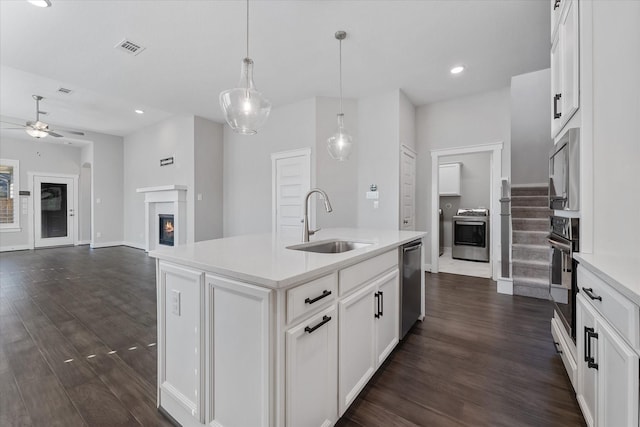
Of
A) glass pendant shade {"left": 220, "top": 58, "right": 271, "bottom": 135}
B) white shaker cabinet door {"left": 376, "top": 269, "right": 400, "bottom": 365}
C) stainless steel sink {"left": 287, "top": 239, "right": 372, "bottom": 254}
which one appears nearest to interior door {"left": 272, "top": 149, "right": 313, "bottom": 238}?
stainless steel sink {"left": 287, "top": 239, "right": 372, "bottom": 254}

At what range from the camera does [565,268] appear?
1.73 metres

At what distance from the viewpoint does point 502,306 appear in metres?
3.15

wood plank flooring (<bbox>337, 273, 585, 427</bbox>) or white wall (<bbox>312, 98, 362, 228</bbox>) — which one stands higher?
white wall (<bbox>312, 98, 362, 228</bbox>)

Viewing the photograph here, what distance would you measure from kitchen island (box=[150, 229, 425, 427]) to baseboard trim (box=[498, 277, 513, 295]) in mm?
2816

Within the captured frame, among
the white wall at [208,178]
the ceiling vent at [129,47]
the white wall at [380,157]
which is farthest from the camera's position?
the white wall at [208,178]

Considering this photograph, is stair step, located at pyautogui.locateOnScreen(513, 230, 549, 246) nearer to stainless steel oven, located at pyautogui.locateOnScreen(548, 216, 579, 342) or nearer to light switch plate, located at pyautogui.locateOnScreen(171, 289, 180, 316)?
stainless steel oven, located at pyautogui.locateOnScreen(548, 216, 579, 342)

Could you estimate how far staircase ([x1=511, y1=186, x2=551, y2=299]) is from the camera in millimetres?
3287

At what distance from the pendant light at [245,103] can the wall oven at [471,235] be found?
16.0 feet

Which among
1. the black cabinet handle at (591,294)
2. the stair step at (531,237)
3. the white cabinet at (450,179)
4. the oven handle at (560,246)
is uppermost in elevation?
the white cabinet at (450,179)

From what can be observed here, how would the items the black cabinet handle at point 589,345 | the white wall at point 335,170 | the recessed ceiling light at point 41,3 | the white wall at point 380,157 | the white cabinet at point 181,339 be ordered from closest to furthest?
the black cabinet handle at point 589,345
the white cabinet at point 181,339
the recessed ceiling light at point 41,3
the white wall at point 380,157
the white wall at point 335,170

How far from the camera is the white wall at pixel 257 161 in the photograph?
476cm

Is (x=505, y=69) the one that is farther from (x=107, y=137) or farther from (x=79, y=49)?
(x=107, y=137)

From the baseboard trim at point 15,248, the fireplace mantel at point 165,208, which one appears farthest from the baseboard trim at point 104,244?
the fireplace mantel at point 165,208

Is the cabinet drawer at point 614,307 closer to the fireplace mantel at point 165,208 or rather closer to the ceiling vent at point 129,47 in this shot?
the ceiling vent at point 129,47
